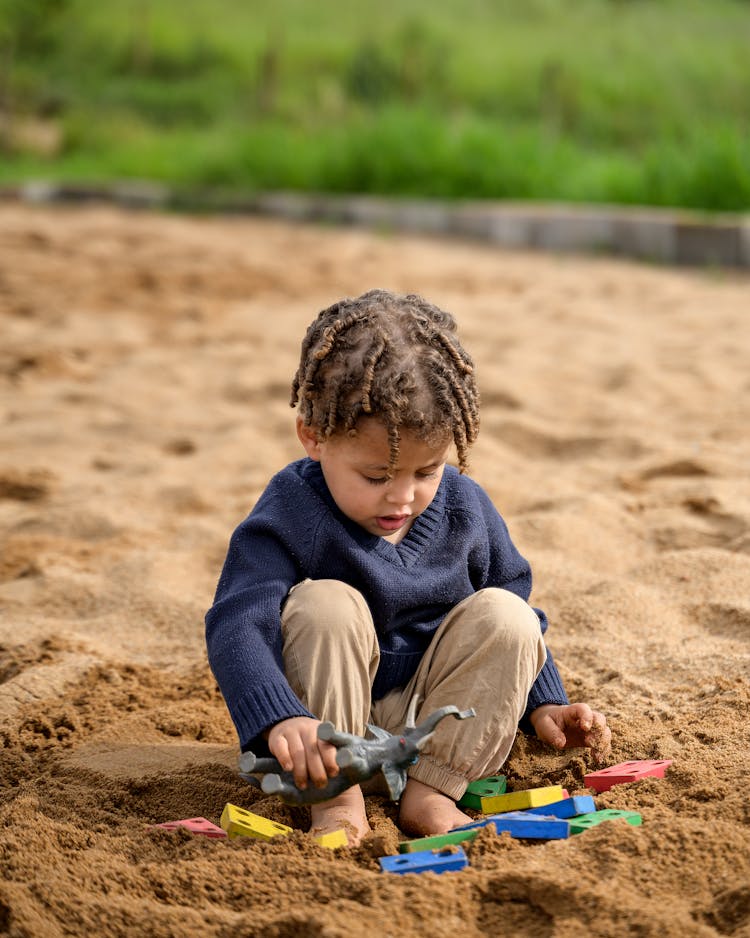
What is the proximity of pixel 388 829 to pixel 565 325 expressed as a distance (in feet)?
11.9

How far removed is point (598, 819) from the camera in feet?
5.86

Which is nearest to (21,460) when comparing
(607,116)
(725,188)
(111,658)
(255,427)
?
(255,427)

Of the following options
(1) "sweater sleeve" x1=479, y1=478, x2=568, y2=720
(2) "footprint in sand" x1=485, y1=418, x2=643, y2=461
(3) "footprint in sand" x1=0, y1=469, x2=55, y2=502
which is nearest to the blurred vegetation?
(2) "footprint in sand" x1=485, y1=418, x2=643, y2=461

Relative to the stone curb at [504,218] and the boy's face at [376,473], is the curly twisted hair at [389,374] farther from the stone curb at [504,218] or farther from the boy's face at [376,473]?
the stone curb at [504,218]

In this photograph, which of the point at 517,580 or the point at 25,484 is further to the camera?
the point at 25,484

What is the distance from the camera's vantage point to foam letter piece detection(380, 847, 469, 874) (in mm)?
1643

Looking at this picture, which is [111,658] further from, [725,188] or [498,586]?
[725,188]

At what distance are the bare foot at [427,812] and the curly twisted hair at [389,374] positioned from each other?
529 mm

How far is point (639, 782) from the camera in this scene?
192 centimetres

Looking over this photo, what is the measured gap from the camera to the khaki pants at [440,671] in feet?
6.25

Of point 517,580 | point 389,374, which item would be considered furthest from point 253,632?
point 517,580

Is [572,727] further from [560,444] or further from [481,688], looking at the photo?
[560,444]

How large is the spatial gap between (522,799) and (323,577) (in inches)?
18.7

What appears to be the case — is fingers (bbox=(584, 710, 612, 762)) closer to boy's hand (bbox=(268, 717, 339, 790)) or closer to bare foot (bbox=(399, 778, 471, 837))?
bare foot (bbox=(399, 778, 471, 837))
